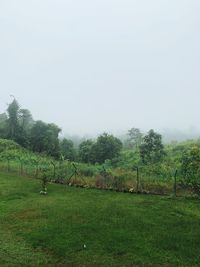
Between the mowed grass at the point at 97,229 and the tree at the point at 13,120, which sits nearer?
the mowed grass at the point at 97,229

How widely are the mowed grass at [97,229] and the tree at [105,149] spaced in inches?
824

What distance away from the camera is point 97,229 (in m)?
15.6

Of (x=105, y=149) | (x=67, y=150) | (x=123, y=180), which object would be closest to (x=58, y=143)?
(x=67, y=150)

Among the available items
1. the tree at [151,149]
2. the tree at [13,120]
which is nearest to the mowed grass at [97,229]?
the tree at [151,149]

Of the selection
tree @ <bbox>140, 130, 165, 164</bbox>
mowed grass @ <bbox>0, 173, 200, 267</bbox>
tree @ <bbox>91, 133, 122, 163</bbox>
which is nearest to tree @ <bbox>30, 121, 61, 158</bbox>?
tree @ <bbox>91, 133, 122, 163</bbox>

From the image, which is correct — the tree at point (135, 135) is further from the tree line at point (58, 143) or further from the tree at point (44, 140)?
the tree at point (44, 140)

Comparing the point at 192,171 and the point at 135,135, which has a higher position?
the point at 135,135

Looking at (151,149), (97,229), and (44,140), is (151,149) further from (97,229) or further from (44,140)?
(97,229)

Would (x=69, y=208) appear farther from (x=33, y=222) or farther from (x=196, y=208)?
(x=196, y=208)

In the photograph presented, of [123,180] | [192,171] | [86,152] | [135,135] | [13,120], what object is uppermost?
[135,135]

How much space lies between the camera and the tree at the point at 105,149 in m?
43.4

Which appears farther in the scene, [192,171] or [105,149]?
[105,149]

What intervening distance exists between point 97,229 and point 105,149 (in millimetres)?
27951

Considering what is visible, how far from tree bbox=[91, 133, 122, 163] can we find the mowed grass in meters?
20.9
